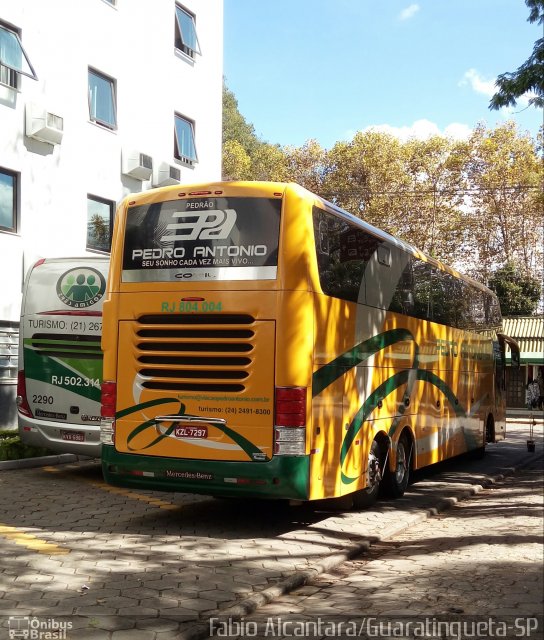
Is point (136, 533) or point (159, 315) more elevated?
point (159, 315)

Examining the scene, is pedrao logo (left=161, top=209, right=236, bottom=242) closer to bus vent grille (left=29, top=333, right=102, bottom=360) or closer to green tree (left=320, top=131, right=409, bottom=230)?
bus vent grille (left=29, top=333, right=102, bottom=360)

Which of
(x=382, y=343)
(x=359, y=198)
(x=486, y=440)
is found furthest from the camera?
(x=359, y=198)

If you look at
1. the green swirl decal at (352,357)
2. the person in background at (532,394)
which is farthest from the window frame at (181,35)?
the person in background at (532,394)

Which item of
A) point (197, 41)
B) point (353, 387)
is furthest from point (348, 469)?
point (197, 41)

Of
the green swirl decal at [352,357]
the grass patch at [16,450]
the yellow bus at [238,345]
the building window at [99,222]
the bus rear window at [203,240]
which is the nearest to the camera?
the yellow bus at [238,345]

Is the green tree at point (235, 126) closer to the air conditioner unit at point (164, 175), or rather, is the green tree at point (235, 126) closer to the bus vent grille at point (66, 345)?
the air conditioner unit at point (164, 175)

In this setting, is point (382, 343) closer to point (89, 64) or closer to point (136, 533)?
point (136, 533)

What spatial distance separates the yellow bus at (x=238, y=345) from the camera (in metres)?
8.11

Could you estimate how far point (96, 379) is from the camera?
11820mm

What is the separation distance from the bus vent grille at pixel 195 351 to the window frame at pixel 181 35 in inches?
676

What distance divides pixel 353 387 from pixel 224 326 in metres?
1.83

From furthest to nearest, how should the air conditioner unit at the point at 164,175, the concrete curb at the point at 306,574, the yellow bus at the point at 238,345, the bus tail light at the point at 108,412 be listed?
the air conditioner unit at the point at 164,175, the bus tail light at the point at 108,412, the yellow bus at the point at 238,345, the concrete curb at the point at 306,574

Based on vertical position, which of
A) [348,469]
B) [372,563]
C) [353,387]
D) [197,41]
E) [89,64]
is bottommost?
[372,563]

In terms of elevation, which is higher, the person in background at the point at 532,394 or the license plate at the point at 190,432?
the license plate at the point at 190,432
